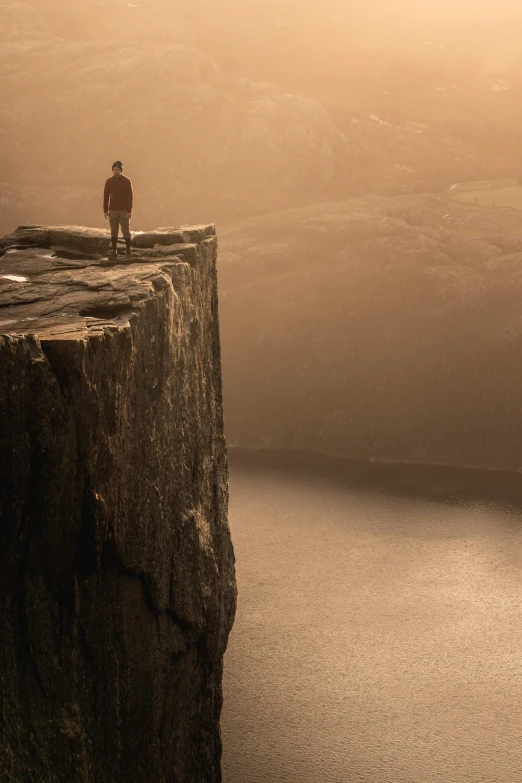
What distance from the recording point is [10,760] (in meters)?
9.76

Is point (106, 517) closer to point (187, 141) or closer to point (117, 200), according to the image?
point (117, 200)

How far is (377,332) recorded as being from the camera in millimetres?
58188

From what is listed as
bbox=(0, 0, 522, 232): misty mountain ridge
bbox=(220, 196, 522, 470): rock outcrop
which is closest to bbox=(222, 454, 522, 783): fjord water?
bbox=(220, 196, 522, 470): rock outcrop

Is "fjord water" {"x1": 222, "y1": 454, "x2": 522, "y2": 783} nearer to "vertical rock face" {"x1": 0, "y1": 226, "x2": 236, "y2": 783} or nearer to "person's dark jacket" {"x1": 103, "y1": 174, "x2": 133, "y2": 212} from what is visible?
"vertical rock face" {"x1": 0, "y1": 226, "x2": 236, "y2": 783}

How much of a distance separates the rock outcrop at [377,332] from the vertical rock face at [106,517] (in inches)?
1263

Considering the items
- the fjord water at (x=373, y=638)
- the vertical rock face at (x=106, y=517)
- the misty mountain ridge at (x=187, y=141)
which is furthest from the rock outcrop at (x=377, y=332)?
the vertical rock face at (x=106, y=517)

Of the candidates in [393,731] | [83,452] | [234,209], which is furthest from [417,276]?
[83,452]

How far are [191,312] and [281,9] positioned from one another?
104 m

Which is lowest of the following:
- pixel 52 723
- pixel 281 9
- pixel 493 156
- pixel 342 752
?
pixel 342 752

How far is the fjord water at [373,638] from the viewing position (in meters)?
22.9

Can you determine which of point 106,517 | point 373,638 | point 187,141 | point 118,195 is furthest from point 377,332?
point 106,517

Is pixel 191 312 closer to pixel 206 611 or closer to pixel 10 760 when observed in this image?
pixel 206 611

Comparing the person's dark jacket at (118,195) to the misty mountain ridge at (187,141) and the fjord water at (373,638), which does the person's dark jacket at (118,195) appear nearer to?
the fjord water at (373,638)

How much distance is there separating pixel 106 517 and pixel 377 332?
47.1 meters
